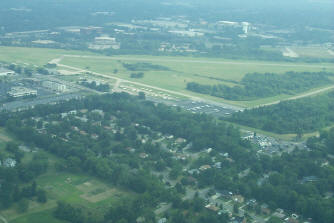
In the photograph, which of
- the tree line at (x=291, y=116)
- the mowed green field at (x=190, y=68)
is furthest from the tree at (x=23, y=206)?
the mowed green field at (x=190, y=68)

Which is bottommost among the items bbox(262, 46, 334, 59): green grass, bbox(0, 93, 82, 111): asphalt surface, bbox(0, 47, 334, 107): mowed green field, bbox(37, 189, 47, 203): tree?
bbox(37, 189, 47, 203): tree

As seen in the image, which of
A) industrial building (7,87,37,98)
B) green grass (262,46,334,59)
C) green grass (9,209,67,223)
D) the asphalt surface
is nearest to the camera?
green grass (9,209,67,223)

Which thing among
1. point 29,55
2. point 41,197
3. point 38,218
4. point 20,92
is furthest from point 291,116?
point 29,55

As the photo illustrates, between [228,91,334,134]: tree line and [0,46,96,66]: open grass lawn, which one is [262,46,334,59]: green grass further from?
[0,46,96,66]: open grass lawn

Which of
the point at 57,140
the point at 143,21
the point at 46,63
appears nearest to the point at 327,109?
the point at 57,140

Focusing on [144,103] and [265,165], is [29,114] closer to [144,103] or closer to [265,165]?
[144,103]

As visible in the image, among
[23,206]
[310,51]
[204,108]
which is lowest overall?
[23,206]

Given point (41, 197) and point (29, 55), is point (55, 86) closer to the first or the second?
point (29, 55)

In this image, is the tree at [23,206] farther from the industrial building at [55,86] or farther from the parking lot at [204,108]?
the industrial building at [55,86]

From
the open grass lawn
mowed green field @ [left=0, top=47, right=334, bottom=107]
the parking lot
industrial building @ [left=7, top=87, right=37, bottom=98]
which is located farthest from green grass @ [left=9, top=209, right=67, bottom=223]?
the open grass lawn
